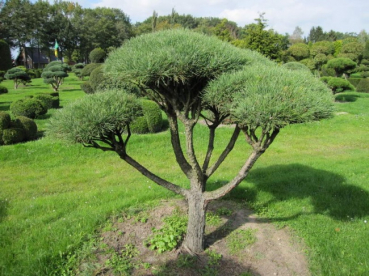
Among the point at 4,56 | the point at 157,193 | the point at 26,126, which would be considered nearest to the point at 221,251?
the point at 157,193

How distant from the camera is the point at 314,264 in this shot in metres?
3.55

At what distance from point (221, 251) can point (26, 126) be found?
27.0 feet

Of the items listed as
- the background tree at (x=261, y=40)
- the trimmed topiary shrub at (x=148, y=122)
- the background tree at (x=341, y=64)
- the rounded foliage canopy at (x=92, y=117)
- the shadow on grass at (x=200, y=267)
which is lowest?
the shadow on grass at (x=200, y=267)

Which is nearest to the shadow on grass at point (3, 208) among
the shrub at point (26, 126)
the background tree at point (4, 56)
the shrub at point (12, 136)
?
the shrub at point (12, 136)

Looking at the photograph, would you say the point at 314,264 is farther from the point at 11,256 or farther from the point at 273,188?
the point at 11,256

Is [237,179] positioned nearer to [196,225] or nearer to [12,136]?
[196,225]

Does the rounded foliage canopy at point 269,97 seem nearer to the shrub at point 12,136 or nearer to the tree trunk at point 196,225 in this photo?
the tree trunk at point 196,225

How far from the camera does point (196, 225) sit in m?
3.69

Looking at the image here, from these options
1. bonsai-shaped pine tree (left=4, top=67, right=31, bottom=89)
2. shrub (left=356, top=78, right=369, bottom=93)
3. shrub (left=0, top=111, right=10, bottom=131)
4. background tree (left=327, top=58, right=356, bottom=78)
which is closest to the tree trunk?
shrub (left=0, top=111, right=10, bottom=131)

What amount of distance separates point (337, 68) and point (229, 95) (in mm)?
27047

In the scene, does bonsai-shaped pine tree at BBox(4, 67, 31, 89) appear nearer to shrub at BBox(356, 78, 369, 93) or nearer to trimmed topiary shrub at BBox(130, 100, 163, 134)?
trimmed topiary shrub at BBox(130, 100, 163, 134)

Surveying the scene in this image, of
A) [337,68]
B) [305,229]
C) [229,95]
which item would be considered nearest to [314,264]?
[305,229]

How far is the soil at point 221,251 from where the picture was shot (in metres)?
3.43

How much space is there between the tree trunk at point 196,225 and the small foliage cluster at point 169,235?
19cm
